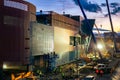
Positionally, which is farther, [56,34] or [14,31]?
[56,34]

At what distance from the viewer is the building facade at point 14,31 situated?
148ft

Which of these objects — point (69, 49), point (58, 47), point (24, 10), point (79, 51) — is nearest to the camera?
point (24, 10)

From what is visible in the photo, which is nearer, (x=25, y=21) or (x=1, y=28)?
(x=1, y=28)

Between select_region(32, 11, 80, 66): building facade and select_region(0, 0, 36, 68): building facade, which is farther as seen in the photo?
select_region(32, 11, 80, 66): building facade

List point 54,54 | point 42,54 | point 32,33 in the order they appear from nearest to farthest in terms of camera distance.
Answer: point 32,33 → point 42,54 → point 54,54

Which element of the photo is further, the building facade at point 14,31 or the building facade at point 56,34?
the building facade at point 56,34

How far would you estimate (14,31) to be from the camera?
4706cm

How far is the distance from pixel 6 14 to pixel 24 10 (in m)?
4.53

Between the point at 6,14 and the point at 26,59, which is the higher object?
the point at 6,14

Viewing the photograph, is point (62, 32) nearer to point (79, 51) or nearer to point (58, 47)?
point (58, 47)

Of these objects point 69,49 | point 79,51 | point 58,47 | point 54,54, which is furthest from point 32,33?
point 79,51

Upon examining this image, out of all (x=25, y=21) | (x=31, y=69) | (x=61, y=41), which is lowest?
(x=31, y=69)

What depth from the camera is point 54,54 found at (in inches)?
2440

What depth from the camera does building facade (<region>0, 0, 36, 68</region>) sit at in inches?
1779
